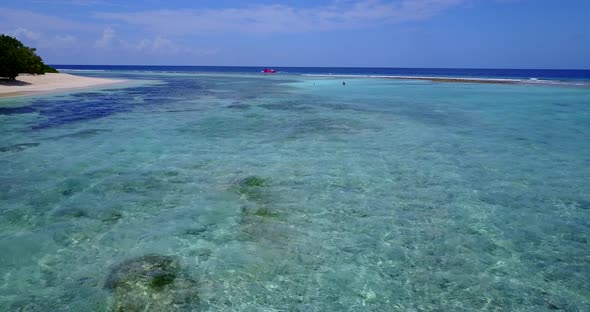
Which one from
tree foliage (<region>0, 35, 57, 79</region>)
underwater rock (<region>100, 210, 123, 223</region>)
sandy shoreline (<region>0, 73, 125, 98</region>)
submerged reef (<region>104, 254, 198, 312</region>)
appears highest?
tree foliage (<region>0, 35, 57, 79</region>)

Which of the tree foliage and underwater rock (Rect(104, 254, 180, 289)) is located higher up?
the tree foliage

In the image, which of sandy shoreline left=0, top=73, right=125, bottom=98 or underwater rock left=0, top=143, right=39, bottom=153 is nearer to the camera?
underwater rock left=0, top=143, right=39, bottom=153

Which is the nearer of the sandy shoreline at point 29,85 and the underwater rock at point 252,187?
the underwater rock at point 252,187

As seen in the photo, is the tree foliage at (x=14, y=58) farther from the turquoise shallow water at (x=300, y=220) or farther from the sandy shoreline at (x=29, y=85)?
the turquoise shallow water at (x=300, y=220)

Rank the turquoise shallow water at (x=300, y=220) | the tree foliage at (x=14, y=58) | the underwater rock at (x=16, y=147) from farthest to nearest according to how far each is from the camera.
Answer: the tree foliage at (x=14, y=58) → the underwater rock at (x=16, y=147) → the turquoise shallow water at (x=300, y=220)

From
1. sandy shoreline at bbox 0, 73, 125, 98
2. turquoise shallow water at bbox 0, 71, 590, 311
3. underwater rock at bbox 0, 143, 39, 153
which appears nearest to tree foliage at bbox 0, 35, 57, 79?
sandy shoreline at bbox 0, 73, 125, 98

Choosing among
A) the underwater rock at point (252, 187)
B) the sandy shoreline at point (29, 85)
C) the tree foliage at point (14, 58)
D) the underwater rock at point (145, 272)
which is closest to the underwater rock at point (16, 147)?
the underwater rock at point (252, 187)

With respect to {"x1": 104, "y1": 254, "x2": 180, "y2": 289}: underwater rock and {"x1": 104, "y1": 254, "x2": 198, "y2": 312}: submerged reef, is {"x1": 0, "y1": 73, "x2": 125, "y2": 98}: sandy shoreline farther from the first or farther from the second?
{"x1": 104, "y1": 254, "x2": 198, "y2": 312}: submerged reef

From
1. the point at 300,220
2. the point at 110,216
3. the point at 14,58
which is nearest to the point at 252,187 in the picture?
the point at 300,220
